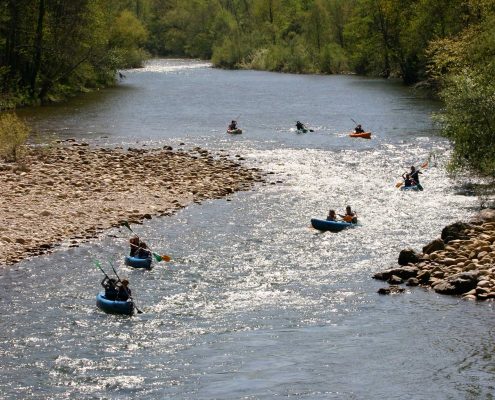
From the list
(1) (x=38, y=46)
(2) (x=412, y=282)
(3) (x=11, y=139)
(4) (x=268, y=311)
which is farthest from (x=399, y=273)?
(1) (x=38, y=46)

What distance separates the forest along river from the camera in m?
18.4

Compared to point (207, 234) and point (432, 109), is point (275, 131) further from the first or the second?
point (207, 234)

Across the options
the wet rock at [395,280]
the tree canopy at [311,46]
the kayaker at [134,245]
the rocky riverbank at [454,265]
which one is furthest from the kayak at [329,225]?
the kayaker at [134,245]

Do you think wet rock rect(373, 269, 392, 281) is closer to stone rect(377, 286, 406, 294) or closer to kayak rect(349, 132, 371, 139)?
stone rect(377, 286, 406, 294)

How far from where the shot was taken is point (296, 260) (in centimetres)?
2667

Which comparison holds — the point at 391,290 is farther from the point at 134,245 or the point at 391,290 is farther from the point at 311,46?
the point at 311,46

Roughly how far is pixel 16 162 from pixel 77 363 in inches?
854

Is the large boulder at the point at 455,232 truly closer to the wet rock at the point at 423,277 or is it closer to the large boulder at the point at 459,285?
the wet rock at the point at 423,277

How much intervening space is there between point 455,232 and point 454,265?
2362mm

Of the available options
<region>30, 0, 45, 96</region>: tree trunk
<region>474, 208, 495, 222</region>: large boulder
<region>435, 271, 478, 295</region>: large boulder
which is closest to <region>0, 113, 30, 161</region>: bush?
<region>474, 208, 495, 222</region>: large boulder

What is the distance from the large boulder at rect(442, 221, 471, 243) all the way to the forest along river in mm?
965

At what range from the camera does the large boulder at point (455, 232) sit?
27.2m

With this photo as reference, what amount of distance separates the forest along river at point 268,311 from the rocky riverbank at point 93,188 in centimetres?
103

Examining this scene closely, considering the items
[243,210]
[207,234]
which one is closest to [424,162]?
[243,210]
